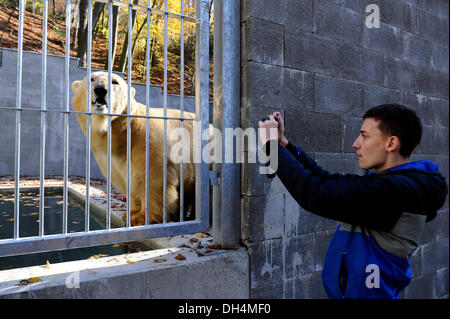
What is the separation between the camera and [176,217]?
3.31m

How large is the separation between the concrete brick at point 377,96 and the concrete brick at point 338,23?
1.56ft

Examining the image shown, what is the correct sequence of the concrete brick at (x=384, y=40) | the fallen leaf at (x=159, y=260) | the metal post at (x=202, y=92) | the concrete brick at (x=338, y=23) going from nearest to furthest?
the fallen leaf at (x=159, y=260) → the metal post at (x=202, y=92) → the concrete brick at (x=338, y=23) → the concrete brick at (x=384, y=40)

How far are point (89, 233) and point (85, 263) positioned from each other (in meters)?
0.29

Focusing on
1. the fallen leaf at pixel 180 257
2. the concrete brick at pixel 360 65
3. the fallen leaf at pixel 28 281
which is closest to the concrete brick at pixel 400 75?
the concrete brick at pixel 360 65

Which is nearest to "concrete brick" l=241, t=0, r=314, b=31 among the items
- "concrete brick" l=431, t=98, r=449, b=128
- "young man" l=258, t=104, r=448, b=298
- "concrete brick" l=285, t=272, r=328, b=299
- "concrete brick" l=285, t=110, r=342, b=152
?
"concrete brick" l=285, t=110, r=342, b=152

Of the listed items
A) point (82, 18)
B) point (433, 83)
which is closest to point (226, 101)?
point (433, 83)

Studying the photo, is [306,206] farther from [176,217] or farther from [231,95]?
[176,217]

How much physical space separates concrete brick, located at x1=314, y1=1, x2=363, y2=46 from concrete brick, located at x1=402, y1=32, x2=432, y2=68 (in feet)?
2.74

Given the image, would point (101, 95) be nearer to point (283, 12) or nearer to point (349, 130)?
point (283, 12)

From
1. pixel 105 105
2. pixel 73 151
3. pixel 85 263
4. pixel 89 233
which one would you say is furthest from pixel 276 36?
pixel 73 151

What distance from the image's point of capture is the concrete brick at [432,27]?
12.2 feet

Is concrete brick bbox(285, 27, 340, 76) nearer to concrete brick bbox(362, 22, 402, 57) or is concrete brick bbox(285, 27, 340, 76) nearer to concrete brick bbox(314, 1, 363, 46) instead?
concrete brick bbox(314, 1, 363, 46)

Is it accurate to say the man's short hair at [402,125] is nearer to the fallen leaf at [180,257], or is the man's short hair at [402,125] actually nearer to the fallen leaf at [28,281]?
the fallen leaf at [180,257]

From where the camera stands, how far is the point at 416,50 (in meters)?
3.66
